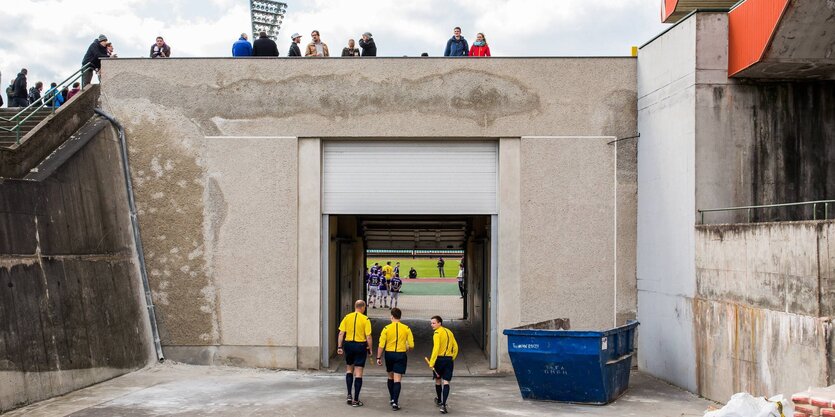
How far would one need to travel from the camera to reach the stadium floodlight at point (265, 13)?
2747cm

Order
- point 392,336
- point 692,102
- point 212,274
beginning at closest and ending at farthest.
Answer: point 392,336, point 692,102, point 212,274

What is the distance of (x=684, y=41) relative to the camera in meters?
15.6

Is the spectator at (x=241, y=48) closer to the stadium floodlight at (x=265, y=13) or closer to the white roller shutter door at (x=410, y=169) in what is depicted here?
the white roller shutter door at (x=410, y=169)

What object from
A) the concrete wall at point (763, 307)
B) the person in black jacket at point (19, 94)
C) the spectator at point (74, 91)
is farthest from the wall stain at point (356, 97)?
the concrete wall at point (763, 307)

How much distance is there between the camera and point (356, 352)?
13.6 metres

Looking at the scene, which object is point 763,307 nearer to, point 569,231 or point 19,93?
point 569,231

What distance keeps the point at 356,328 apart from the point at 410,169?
555 centimetres

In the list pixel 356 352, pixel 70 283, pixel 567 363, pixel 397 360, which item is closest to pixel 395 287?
pixel 70 283

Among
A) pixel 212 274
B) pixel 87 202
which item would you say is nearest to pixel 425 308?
pixel 212 274

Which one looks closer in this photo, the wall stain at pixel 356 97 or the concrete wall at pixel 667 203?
the concrete wall at pixel 667 203

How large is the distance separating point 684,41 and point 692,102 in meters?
1.23

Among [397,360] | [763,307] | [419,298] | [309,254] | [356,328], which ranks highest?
[309,254]

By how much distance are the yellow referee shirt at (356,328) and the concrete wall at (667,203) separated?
5.88 meters

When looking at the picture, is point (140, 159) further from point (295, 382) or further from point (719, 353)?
point (719, 353)
